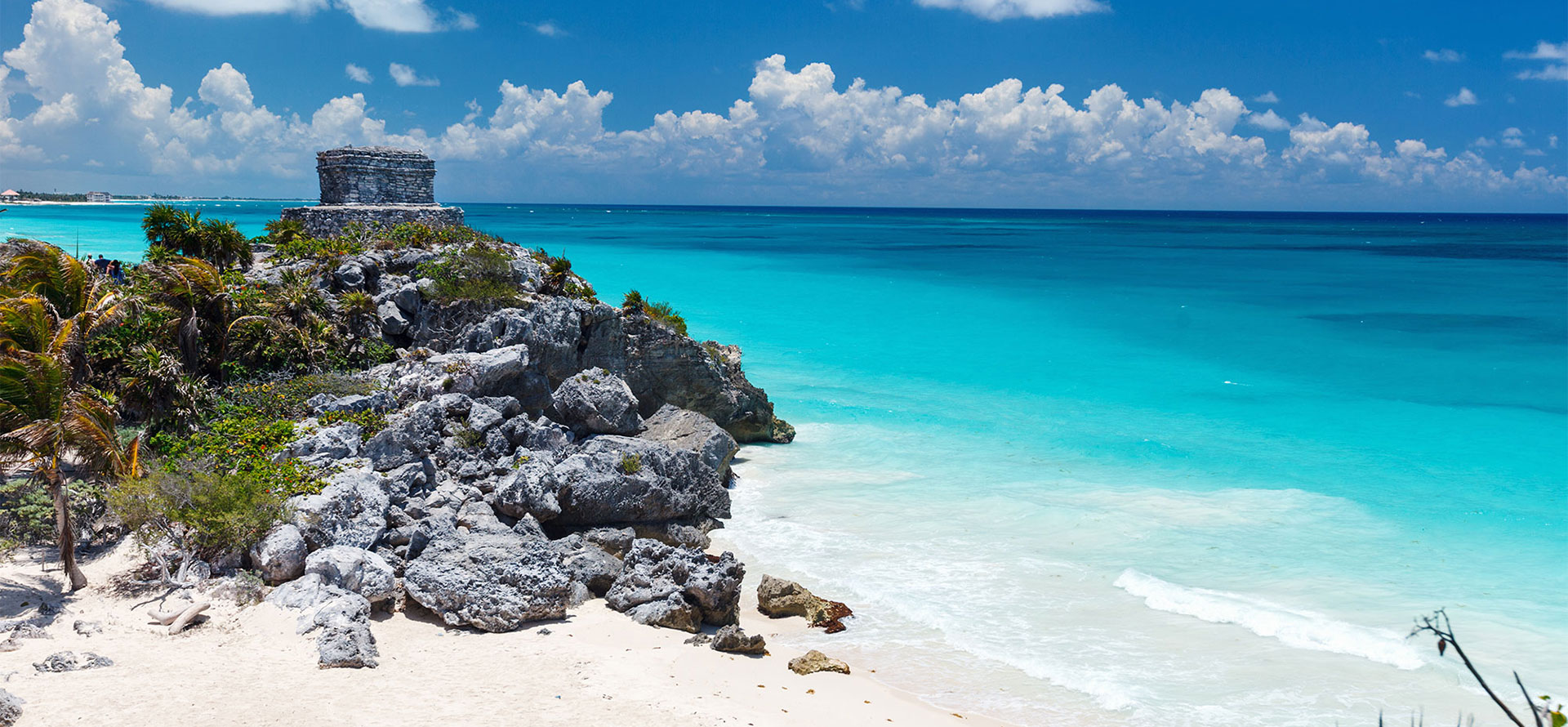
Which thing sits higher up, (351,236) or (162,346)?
(351,236)

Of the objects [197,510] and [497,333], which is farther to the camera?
[497,333]

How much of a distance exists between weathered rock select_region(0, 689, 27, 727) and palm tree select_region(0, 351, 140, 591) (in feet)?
6.97

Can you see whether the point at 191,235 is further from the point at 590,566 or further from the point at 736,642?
the point at 736,642

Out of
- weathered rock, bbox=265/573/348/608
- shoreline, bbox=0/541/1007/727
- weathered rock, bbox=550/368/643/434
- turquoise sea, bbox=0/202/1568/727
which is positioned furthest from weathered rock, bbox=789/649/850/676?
weathered rock, bbox=550/368/643/434

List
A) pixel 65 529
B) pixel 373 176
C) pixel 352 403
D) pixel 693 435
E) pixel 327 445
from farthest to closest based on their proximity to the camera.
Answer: pixel 373 176, pixel 693 435, pixel 352 403, pixel 327 445, pixel 65 529

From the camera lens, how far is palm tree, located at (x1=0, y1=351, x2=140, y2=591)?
8.00 m

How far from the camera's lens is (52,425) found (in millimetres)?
8094

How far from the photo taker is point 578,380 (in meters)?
13.6

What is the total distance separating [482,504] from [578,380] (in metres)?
3.06

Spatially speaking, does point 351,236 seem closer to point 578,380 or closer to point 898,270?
point 578,380

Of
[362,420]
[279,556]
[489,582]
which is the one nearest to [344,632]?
[489,582]

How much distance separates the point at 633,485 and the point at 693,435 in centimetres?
249

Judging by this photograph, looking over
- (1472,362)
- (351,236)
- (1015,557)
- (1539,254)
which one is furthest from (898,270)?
(1539,254)

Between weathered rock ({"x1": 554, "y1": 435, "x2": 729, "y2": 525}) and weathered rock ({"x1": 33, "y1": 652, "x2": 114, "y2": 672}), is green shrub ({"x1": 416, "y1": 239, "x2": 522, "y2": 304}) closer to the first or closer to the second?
weathered rock ({"x1": 554, "y1": 435, "x2": 729, "y2": 525})
